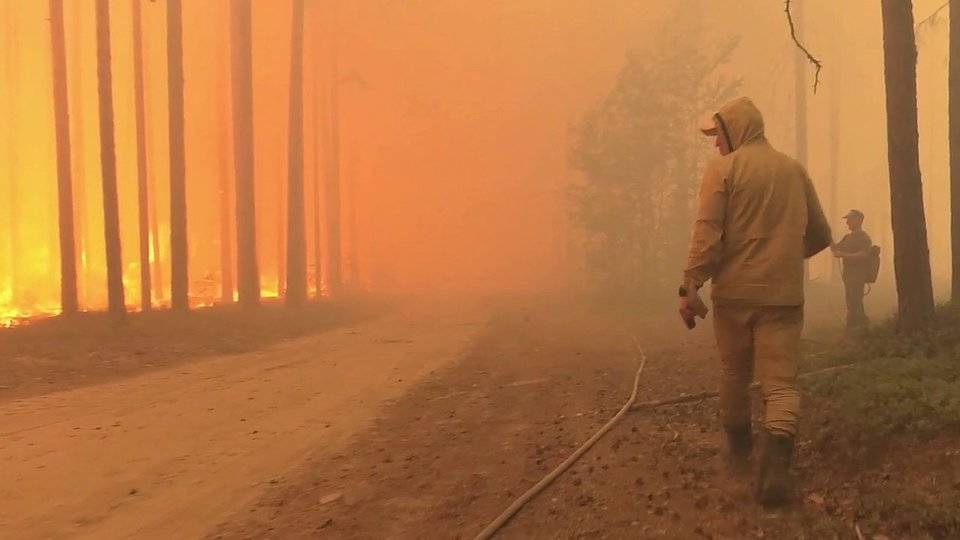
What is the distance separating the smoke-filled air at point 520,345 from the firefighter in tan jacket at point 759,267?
20 millimetres

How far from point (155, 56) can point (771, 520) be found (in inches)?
1759

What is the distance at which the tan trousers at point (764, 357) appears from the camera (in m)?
4.21

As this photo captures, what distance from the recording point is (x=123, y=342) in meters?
14.2

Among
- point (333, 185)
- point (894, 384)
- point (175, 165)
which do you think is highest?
point (333, 185)

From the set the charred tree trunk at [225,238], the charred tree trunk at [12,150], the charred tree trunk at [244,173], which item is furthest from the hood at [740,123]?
the charred tree trunk at [12,150]

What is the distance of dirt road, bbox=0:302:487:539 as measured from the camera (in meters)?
4.87

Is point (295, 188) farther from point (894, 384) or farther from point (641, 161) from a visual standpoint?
point (894, 384)

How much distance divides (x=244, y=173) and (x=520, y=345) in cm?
1157

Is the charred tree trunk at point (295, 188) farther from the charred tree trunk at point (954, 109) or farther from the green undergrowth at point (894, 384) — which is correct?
the green undergrowth at point (894, 384)

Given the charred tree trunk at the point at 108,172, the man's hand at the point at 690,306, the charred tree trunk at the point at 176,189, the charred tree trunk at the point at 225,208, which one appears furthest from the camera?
the charred tree trunk at the point at 225,208

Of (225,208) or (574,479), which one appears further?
(225,208)

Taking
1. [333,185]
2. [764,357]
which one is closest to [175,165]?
[764,357]

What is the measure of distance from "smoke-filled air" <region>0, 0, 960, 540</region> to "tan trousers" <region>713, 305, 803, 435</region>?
19 mm

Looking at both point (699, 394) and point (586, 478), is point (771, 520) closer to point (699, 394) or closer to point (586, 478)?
point (586, 478)
